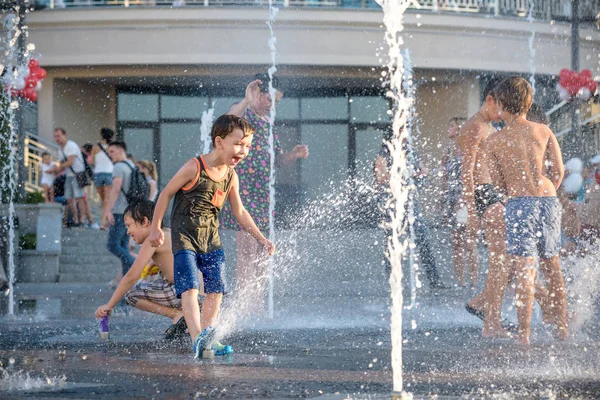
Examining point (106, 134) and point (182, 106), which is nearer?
point (106, 134)

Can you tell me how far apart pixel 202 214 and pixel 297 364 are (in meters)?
1.08

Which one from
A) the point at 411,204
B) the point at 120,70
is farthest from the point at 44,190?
the point at 411,204

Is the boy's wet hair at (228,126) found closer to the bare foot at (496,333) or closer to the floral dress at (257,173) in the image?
the bare foot at (496,333)

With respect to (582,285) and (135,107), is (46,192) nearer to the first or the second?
(135,107)

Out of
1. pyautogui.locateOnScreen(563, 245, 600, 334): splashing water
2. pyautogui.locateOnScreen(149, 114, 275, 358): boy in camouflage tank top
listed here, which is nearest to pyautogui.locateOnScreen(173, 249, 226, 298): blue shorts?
pyautogui.locateOnScreen(149, 114, 275, 358): boy in camouflage tank top

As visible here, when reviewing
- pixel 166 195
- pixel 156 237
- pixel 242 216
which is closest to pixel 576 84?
pixel 242 216

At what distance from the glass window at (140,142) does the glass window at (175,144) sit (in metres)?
0.26

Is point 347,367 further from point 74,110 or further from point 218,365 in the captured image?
point 74,110

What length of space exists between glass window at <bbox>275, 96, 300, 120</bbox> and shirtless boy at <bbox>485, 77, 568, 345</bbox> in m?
17.8

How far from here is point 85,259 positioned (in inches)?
571

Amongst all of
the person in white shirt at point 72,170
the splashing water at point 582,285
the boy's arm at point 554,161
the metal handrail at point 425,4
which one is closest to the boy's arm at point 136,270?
the boy's arm at point 554,161

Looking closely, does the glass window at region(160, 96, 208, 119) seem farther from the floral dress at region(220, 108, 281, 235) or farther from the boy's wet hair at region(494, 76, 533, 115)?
the boy's wet hair at region(494, 76, 533, 115)

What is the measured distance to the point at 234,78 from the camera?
72.4 feet

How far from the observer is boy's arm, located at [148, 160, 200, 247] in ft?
17.6
